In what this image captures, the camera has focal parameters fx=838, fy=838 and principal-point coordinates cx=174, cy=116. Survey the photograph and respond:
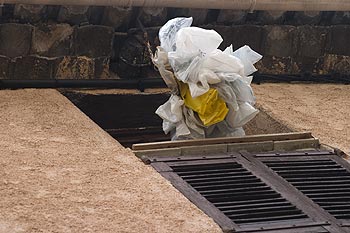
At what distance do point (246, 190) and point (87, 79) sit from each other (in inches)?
91.1

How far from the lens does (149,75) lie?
7035 millimetres

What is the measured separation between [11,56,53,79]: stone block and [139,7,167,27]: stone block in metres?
0.87

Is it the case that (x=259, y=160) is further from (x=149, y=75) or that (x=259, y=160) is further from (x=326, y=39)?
(x=326, y=39)

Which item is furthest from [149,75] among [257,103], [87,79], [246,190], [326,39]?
[246,190]

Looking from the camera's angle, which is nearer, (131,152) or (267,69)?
(131,152)

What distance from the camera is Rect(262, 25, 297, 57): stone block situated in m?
7.41

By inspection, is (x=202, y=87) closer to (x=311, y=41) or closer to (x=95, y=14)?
(x=95, y=14)

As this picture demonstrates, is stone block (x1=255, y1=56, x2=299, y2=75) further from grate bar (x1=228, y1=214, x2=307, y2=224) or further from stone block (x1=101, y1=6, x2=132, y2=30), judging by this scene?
grate bar (x1=228, y1=214, x2=307, y2=224)

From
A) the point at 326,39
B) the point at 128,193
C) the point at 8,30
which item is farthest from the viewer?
the point at 326,39

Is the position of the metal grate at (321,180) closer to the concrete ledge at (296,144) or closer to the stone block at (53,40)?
the concrete ledge at (296,144)

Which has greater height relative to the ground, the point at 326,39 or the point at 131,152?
the point at 326,39

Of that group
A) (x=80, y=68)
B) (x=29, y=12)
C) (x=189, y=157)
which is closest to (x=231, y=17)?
(x=80, y=68)

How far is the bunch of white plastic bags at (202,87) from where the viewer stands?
552cm

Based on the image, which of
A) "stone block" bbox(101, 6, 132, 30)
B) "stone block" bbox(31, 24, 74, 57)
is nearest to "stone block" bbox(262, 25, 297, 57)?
"stone block" bbox(101, 6, 132, 30)
